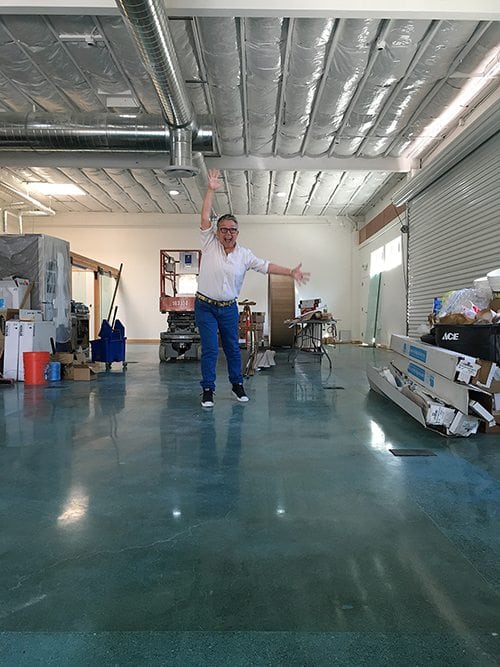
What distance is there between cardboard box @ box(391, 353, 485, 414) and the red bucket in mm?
4147

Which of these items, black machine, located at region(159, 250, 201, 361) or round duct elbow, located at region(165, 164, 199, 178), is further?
black machine, located at region(159, 250, 201, 361)

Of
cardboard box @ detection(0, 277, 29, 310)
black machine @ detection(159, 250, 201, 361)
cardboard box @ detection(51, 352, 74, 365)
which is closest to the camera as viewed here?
cardboard box @ detection(51, 352, 74, 365)

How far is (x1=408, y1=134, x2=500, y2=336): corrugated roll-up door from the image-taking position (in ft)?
19.0

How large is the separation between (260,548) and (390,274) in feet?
34.4

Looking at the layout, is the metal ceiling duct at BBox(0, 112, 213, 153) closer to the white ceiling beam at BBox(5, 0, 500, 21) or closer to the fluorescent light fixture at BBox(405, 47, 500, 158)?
the white ceiling beam at BBox(5, 0, 500, 21)

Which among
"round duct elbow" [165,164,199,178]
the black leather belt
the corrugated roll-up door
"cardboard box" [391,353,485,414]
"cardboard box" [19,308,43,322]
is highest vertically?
"round duct elbow" [165,164,199,178]

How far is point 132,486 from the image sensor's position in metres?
1.84

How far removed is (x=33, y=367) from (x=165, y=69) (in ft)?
12.1

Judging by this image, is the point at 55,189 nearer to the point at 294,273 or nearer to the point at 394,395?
the point at 294,273

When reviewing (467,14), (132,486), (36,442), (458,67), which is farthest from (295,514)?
(458,67)

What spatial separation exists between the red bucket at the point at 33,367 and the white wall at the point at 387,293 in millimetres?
7485

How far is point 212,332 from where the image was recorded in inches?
144

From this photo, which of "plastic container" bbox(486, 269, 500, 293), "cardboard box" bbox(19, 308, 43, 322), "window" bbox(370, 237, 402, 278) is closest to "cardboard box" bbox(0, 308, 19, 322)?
"cardboard box" bbox(19, 308, 43, 322)

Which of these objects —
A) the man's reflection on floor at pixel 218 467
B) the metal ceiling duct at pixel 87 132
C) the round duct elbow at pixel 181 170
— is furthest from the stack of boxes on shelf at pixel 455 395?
the metal ceiling duct at pixel 87 132
